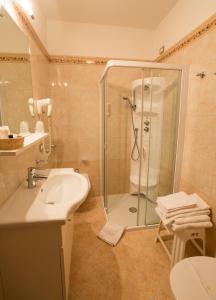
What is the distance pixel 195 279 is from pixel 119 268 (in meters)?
0.72

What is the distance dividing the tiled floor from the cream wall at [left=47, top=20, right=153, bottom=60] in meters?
2.37

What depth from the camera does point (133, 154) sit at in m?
2.42

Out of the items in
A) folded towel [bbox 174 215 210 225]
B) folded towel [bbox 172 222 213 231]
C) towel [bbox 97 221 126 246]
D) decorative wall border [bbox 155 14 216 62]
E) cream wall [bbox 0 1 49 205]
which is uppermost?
decorative wall border [bbox 155 14 216 62]

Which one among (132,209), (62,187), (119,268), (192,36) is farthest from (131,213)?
(192,36)

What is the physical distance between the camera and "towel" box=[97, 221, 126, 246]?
1699 millimetres

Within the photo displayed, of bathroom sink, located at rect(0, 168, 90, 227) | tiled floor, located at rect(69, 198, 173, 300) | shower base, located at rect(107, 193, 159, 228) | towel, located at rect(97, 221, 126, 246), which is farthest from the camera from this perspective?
shower base, located at rect(107, 193, 159, 228)

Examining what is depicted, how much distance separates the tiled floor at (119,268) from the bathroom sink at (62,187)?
69cm

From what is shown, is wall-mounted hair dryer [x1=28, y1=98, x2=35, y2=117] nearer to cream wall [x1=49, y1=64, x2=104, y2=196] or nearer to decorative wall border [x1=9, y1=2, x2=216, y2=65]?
decorative wall border [x1=9, y1=2, x2=216, y2=65]

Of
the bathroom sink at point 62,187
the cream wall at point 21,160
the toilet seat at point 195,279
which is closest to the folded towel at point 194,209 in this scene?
the toilet seat at point 195,279

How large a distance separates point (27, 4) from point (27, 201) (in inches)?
62.2

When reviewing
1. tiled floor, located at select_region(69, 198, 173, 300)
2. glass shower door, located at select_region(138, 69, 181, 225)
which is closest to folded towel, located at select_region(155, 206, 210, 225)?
tiled floor, located at select_region(69, 198, 173, 300)

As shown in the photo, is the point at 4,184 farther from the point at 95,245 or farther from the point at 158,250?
the point at 158,250

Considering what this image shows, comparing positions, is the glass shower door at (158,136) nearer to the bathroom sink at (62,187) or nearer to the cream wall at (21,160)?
the bathroom sink at (62,187)

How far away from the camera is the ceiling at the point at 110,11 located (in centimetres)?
175
